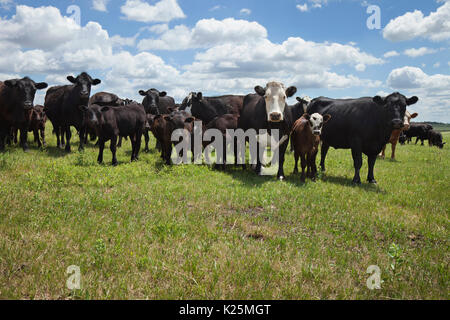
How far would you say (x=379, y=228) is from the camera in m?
5.19

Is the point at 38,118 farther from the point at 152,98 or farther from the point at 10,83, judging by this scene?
the point at 152,98

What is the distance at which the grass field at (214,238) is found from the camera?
3.20m

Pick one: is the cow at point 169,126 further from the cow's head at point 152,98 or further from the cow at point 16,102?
the cow's head at point 152,98

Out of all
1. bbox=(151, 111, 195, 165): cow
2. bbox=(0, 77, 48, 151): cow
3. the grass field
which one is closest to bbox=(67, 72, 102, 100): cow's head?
bbox=(0, 77, 48, 151): cow

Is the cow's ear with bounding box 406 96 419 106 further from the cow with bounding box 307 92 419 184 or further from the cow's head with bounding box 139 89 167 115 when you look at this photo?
the cow's head with bounding box 139 89 167 115

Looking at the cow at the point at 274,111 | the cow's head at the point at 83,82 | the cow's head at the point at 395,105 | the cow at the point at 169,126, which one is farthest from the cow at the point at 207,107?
the cow's head at the point at 395,105

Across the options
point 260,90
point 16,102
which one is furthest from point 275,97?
point 16,102

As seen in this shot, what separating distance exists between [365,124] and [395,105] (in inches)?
36.9

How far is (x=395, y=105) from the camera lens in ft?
27.4

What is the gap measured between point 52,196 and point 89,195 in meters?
0.68

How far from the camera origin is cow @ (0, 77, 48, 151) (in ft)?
36.4

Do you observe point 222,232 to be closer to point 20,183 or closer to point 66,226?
point 66,226

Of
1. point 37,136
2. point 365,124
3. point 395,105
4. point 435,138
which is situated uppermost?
point 395,105
